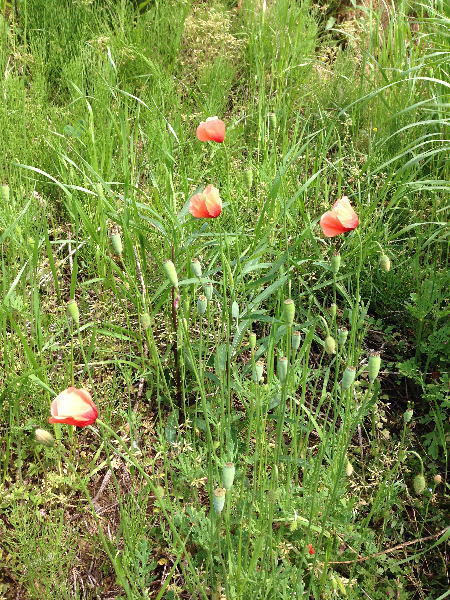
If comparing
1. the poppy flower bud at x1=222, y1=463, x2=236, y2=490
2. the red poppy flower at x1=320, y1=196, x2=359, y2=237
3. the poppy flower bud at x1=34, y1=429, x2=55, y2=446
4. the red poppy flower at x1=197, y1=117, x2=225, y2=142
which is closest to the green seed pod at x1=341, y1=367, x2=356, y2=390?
the poppy flower bud at x1=222, y1=463, x2=236, y2=490

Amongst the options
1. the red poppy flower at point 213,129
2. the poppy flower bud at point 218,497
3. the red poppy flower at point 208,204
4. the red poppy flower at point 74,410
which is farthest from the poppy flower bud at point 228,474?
the red poppy flower at point 213,129

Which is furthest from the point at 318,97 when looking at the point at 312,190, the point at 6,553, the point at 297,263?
the point at 6,553

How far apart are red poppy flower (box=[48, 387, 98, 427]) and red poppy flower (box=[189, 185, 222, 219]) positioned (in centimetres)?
49

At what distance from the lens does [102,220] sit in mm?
2047

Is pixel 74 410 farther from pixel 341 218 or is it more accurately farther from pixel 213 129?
pixel 213 129

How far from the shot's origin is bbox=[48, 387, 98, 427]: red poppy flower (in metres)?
1.12

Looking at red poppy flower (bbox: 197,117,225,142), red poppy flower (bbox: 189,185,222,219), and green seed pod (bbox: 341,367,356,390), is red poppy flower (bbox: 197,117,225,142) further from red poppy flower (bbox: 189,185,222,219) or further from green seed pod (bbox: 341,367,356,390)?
green seed pod (bbox: 341,367,356,390)

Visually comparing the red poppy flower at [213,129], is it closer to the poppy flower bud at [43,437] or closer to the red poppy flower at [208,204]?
→ the red poppy flower at [208,204]

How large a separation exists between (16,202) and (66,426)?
0.78 metres

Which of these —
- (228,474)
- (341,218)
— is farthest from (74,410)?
(341,218)

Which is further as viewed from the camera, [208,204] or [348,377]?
[208,204]

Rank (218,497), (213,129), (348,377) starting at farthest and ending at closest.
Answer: (213,129) < (348,377) < (218,497)

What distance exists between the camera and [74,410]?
1.13 m

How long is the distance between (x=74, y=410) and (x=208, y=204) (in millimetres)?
528
